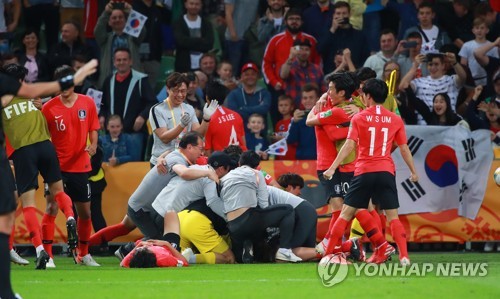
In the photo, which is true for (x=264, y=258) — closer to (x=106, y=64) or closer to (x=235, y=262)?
(x=235, y=262)

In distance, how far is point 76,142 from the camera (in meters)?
14.8

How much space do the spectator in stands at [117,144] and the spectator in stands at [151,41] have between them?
8.77 feet

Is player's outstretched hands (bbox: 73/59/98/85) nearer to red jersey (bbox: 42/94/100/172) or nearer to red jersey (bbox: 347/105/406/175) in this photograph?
red jersey (bbox: 347/105/406/175)

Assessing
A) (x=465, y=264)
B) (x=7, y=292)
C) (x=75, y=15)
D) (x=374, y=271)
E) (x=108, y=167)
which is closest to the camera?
(x=7, y=292)

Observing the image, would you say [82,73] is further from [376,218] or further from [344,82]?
[376,218]

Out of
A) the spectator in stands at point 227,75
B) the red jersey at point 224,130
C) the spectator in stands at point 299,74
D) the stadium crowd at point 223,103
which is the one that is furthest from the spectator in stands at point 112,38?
the red jersey at point 224,130

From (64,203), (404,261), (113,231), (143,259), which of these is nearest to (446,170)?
(404,261)

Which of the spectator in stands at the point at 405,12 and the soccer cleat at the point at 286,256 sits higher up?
the spectator in stands at the point at 405,12

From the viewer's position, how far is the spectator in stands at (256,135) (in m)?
18.6

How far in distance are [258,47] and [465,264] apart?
812cm

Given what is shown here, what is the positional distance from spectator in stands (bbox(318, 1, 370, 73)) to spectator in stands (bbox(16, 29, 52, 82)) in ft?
15.9

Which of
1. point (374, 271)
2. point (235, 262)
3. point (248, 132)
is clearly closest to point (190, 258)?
point (235, 262)

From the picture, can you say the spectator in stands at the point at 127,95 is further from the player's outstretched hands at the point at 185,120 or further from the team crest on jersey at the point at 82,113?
the team crest on jersey at the point at 82,113

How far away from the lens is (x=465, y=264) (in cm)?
1432
